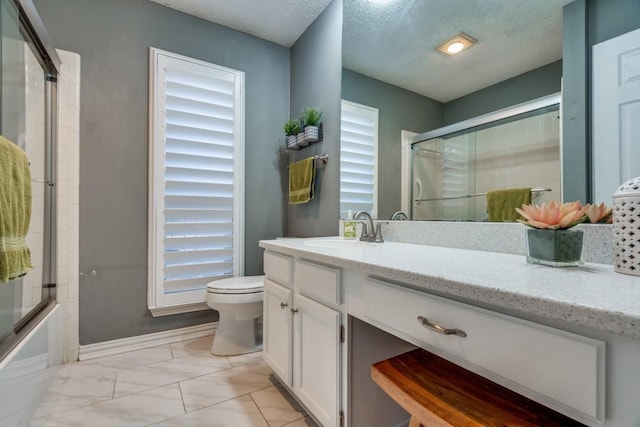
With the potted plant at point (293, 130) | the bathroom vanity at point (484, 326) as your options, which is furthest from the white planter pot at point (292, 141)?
the bathroom vanity at point (484, 326)

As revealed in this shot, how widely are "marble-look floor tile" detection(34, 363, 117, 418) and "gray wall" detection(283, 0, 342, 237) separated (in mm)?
1555

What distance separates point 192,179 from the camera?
7.28 feet

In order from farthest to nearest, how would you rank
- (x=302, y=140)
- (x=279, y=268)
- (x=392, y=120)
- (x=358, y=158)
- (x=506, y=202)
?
1. (x=302, y=140)
2. (x=358, y=158)
3. (x=392, y=120)
4. (x=279, y=268)
5. (x=506, y=202)

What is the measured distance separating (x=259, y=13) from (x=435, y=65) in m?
1.59

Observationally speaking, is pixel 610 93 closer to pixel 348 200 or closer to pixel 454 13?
pixel 454 13

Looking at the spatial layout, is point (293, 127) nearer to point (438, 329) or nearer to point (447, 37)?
point (447, 37)

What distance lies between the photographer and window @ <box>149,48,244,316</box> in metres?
2.10

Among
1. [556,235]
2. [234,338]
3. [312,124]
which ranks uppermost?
[312,124]

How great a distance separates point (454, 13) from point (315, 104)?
118 centimetres

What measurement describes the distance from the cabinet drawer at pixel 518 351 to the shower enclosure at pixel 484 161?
0.65 meters

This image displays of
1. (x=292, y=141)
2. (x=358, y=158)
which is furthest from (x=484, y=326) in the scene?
(x=292, y=141)

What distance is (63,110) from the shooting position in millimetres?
1852

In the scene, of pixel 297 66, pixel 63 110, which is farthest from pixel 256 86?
pixel 63 110

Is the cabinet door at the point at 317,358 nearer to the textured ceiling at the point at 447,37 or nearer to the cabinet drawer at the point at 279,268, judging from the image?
the cabinet drawer at the point at 279,268
